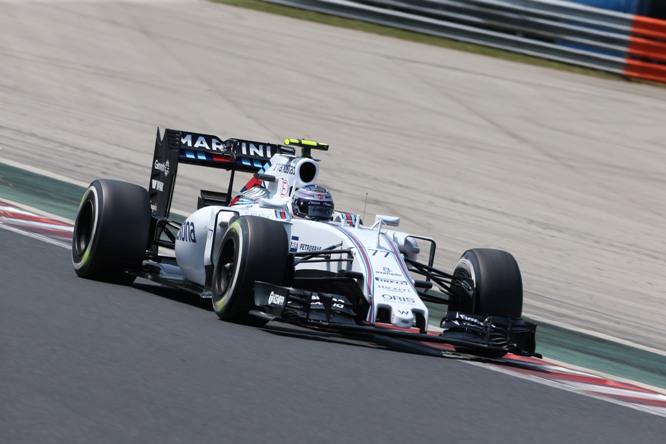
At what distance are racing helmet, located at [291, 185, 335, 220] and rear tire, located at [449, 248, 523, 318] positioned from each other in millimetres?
1027

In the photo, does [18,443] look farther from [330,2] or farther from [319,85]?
[330,2]

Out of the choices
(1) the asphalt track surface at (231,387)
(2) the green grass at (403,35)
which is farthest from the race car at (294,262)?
(2) the green grass at (403,35)

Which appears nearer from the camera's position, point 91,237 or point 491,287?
point 491,287

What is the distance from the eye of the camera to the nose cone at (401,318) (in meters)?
7.97

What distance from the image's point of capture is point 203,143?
10367 millimetres

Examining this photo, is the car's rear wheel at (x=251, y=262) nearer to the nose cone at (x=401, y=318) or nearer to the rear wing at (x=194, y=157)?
the nose cone at (x=401, y=318)

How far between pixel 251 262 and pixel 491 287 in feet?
5.71

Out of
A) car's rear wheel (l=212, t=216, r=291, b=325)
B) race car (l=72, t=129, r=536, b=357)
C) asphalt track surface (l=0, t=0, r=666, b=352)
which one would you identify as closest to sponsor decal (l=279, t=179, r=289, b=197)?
race car (l=72, t=129, r=536, b=357)

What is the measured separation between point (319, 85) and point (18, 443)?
15.8m

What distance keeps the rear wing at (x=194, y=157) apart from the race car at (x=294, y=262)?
0.7 inches

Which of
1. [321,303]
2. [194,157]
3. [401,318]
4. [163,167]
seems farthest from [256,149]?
[401,318]

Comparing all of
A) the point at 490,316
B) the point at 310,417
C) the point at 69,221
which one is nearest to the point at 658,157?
the point at 69,221

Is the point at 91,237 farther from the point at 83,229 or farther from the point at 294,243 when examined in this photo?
the point at 294,243

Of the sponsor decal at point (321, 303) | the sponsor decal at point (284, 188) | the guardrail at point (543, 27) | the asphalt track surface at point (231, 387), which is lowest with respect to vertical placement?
the asphalt track surface at point (231, 387)
